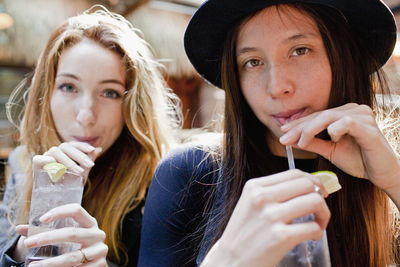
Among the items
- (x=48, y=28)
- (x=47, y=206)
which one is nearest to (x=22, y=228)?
(x=47, y=206)

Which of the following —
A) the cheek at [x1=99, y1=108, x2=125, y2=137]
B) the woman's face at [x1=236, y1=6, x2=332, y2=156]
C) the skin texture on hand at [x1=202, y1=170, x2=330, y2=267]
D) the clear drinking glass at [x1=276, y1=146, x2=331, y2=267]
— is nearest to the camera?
the skin texture on hand at [x1=202, y1=170, x2=330, y2=267]

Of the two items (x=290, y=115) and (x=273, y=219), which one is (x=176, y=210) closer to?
(x=290, y=115)

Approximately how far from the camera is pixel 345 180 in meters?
1.34

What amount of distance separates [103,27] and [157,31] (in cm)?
290

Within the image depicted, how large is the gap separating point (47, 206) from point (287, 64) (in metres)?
0.99

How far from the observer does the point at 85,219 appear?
123 cm

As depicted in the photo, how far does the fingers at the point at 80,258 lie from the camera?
115 centimetres

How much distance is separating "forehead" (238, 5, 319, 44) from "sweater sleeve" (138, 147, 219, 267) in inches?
23.3

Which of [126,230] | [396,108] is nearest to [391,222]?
[396,108]

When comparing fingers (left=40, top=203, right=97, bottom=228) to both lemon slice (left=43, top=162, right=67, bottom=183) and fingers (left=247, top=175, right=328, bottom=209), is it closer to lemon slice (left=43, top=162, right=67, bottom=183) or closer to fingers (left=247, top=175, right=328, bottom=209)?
lemon slice (left=43, top=162, right=67, bottom=183)

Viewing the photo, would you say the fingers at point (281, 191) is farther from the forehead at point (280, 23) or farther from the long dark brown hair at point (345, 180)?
the forehead at point (280, 23)

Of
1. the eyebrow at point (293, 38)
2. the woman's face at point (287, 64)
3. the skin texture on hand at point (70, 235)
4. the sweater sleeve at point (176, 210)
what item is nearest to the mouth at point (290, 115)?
the woman's face at point (287, 64)

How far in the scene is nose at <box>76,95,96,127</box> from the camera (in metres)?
1.75

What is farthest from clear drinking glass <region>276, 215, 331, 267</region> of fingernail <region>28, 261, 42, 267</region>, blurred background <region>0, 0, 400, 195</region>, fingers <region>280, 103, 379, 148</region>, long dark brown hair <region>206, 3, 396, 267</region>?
blurred background <region>0, 0, 400, 195</region>
